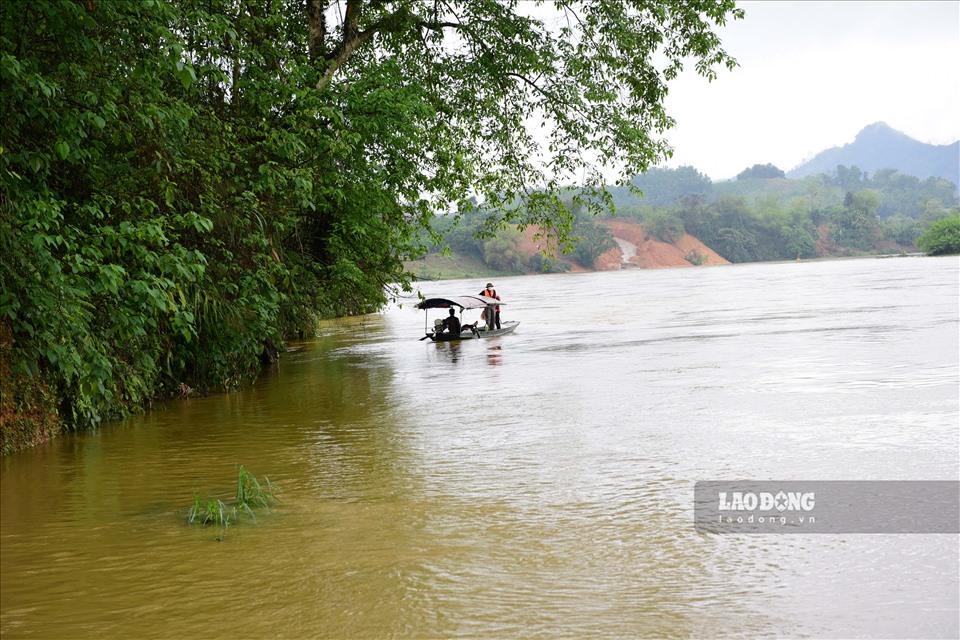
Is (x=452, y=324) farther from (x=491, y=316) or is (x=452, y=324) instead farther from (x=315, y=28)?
(x=315, y=28)

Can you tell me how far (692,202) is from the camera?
177 meters

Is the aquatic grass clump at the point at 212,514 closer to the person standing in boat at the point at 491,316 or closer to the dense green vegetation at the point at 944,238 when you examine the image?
the person standing in boat at the point at 491,316

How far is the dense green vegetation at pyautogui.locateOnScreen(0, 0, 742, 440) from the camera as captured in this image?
10.4 m

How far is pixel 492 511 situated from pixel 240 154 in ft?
29.1

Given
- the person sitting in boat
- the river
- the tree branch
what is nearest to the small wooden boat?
the person sitting in boat

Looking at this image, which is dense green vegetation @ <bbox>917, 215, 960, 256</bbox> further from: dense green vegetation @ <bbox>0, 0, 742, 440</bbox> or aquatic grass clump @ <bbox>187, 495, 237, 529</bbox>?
aquatic grass clump @ <bbox>187, 495, 237, 529</bbox>

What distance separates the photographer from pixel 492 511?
858 centimetres

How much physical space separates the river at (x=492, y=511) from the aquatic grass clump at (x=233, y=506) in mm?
159

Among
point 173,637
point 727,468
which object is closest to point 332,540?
point 173,637

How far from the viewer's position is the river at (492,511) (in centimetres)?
610
